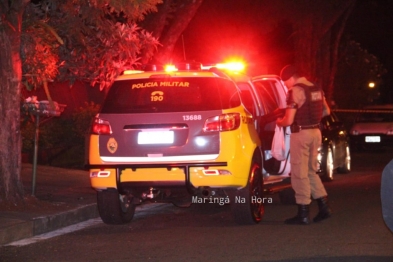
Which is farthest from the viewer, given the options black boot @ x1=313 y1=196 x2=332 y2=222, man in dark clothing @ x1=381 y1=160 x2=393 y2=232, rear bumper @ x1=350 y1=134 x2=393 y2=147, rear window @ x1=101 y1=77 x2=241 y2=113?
rear bumper @ x1=350 y1=134 x2=393 y2=147

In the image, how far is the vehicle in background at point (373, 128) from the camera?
83.1 ft

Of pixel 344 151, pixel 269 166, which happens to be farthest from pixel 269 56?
pixel 269 166

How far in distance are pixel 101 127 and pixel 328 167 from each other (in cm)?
636

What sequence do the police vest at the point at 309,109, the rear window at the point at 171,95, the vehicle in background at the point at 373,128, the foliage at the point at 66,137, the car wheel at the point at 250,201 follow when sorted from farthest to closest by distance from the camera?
the vehicle in background at the point at 373,128 → the foliage at the point at 66,137 → the police vest at the point at 309,109 → the car wheel at the point at 250,201 → the rear window at the point at 171,95

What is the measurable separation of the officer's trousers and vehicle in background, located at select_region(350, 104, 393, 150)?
15.2 metres

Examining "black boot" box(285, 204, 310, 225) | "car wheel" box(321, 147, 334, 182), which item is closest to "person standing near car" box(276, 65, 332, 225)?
"black boot" box(285, 204, 310, 225)

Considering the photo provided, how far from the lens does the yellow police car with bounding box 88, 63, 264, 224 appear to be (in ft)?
31.1

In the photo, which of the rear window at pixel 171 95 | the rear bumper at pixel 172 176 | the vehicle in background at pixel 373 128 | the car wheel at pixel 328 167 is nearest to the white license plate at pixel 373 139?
the vehicle in background at pixel 373 128

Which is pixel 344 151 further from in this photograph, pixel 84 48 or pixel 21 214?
pixel 21 214

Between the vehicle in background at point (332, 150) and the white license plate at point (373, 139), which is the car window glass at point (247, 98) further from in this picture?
the white license plate at point (373, 139)

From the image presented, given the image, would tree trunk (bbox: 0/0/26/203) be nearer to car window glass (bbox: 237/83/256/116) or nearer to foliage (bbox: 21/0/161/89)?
foliage (bbox: 21/0/161/89)

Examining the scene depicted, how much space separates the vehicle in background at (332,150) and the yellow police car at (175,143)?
4505 millimetres

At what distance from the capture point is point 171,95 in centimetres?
985

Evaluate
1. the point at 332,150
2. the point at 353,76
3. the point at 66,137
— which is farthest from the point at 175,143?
the point at 353,76
